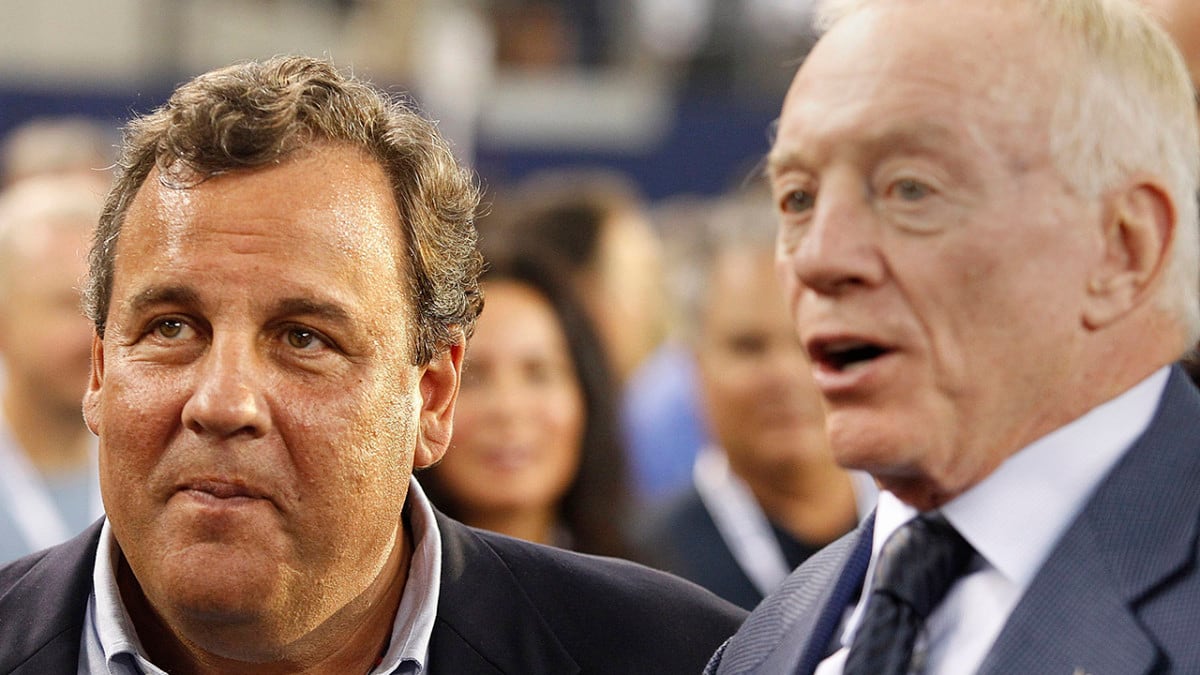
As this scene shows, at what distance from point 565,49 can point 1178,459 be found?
1295cm

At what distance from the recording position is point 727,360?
5.95m

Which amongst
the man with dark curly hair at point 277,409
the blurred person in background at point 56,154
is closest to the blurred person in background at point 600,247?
the blurred person in background at point 56,154

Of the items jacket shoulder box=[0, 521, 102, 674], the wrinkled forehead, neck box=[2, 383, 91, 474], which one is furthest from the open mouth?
neck box=[2, 383, 91, 474]

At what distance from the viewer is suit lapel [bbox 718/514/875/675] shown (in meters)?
2.81

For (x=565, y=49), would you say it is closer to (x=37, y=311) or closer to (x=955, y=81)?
(x=37, y=311)

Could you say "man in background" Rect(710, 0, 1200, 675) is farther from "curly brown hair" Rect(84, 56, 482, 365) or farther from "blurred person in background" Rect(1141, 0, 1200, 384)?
"blurred person in background" Rect(1141, 0, 1200, 384)

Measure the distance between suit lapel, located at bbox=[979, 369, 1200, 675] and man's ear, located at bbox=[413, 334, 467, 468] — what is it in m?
1.13

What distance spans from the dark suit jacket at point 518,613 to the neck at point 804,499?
2384 millimetres

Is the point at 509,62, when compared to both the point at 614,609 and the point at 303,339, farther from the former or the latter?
the point at 303,339

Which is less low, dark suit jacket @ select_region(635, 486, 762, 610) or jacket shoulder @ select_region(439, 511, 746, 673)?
jacket shoulder @ select_region(439, 511, 746, 673)

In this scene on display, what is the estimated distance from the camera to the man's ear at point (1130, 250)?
254cm

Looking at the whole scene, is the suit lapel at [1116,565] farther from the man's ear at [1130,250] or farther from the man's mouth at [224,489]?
the man's mouth at [224,489]

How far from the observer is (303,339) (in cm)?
279

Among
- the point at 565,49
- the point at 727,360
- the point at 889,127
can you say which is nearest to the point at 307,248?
the point at 889,127
